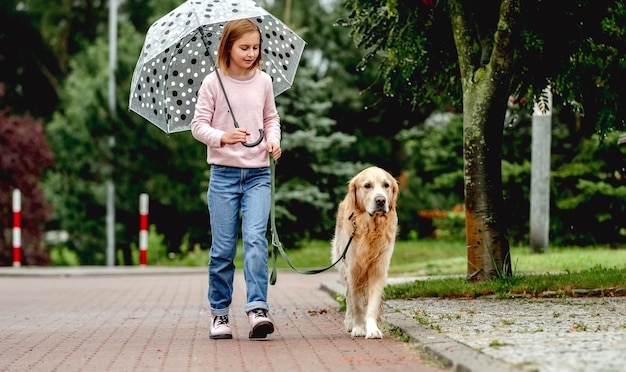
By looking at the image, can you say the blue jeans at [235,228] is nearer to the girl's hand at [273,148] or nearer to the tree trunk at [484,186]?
the girl's hand at [273,148]

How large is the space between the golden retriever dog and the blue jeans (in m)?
0.60

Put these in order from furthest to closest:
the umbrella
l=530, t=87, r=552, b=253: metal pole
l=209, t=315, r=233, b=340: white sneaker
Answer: l=530, t=87, r=552, b=253: metal pole < the umbrella < l=209, t=315, r=233, b=340: white sneaker

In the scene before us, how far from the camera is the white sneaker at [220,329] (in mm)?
7656

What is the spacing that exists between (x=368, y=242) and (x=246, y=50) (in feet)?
5.11

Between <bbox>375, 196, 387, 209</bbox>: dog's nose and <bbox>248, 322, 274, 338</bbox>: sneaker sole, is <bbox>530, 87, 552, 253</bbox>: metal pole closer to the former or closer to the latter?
<bbox>375, 196, 387, 209</bbox>: dog's nose

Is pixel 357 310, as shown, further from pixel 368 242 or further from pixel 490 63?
pixel 490 63

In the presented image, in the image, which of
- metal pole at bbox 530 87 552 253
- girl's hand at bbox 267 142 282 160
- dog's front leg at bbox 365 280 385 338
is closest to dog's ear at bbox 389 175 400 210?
dog's front leg at bbox 365 280 385 338

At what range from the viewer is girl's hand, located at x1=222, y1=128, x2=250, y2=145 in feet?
23.9

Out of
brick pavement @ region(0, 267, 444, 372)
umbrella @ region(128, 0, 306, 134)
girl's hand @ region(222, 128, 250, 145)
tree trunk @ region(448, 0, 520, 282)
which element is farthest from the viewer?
tree trunk @ region(448, 0, 520, 282)

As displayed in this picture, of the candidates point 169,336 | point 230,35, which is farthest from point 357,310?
point 230,35

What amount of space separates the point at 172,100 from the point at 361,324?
2.24 metres

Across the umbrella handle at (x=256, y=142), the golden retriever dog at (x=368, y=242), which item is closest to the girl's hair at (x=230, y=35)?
the umbrella handle at (x=256, y=142)

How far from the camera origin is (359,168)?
24.9 metres

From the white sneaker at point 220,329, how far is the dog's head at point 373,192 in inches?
48.0
